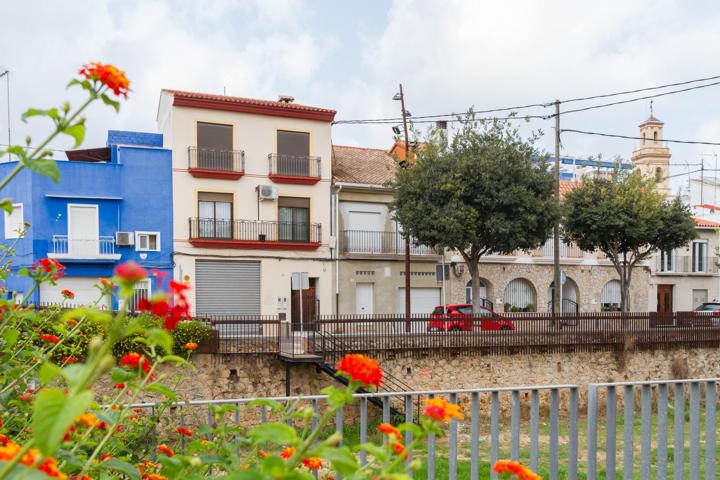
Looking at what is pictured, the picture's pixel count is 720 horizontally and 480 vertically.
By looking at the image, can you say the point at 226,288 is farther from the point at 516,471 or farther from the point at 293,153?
the point at 516,471

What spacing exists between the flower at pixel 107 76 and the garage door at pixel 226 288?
66.9ft

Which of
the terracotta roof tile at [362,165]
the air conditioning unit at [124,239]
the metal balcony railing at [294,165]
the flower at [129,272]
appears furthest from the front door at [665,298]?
the flower at [129,272]

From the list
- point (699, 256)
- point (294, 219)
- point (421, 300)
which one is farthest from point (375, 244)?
point (699, 256)

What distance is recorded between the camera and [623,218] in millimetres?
24844

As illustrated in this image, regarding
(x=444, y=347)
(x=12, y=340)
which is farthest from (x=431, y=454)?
(x=444, y=347)

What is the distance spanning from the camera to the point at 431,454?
340 centimetres

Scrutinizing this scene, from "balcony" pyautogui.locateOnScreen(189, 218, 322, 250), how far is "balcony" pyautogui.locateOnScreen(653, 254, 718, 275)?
63.3 ft

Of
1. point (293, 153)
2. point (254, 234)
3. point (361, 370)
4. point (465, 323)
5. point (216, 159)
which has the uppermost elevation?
point (293, 153)

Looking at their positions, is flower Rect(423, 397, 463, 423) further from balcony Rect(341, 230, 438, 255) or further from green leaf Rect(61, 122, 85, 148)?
balcony Rect(341, 230, 438, 255)

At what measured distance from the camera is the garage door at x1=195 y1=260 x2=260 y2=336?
22.0m

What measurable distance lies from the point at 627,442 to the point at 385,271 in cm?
2113

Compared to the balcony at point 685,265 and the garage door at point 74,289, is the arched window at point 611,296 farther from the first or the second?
the garage door at point 74,289

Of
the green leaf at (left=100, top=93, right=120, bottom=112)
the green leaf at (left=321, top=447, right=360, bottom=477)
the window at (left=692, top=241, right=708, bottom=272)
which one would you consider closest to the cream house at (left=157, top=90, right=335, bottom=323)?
the green leaf at (left=100, top=93, right=120, bottom=112)

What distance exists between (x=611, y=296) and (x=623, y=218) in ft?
24.9
